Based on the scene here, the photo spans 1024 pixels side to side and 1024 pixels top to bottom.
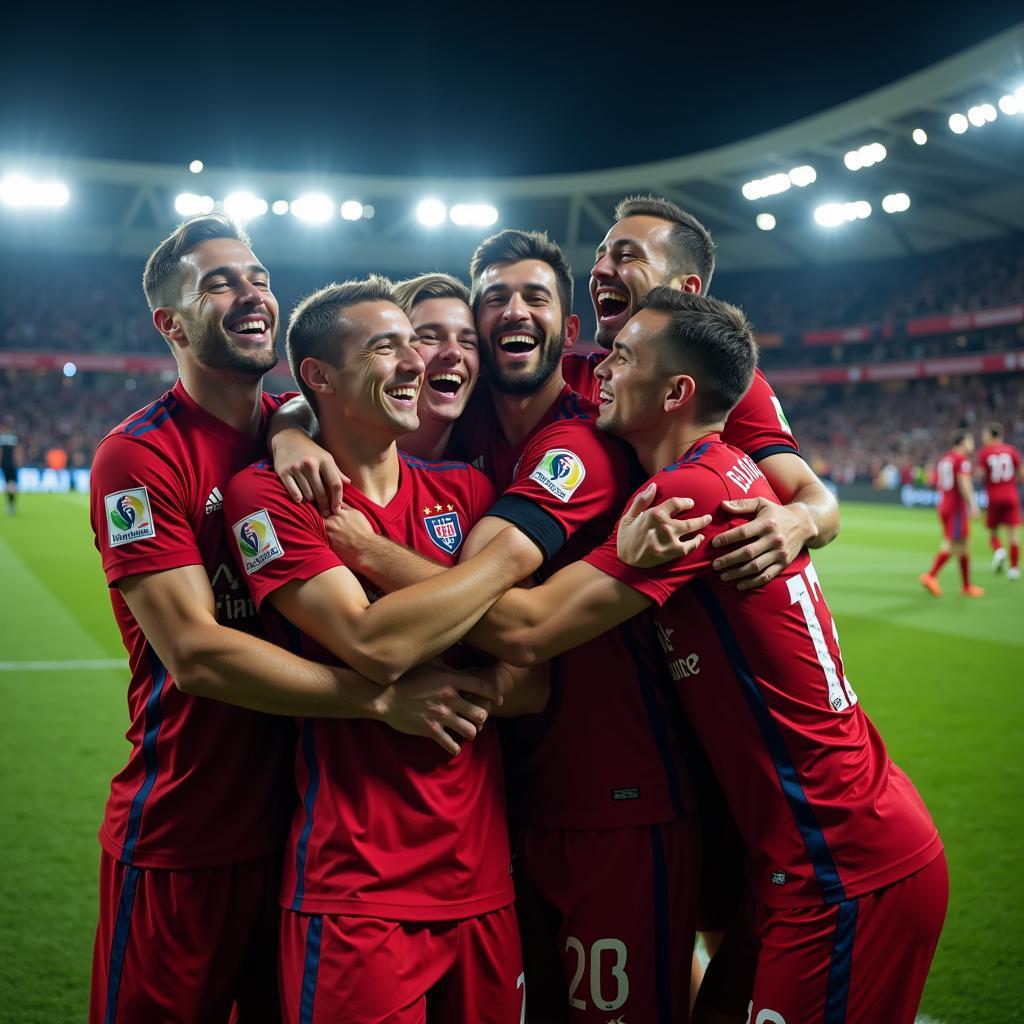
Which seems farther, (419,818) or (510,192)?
(510,192)

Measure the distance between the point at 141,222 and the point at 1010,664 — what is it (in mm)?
44102

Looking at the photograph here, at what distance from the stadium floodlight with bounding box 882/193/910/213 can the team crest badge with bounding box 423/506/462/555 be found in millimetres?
40146

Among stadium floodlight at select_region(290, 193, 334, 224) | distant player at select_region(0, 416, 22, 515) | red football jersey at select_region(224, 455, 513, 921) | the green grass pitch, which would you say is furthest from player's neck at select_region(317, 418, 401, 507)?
stadium floodlight at select_region(290, 193, 334, 224)

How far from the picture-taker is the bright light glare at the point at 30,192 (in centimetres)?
3828

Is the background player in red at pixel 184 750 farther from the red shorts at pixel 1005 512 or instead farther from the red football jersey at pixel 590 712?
the red shorts at pixel 1005 512

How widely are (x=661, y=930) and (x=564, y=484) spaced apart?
4.28 ft

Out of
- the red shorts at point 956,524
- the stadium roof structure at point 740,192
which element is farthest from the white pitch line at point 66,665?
the stadium roof structure at point 740,192

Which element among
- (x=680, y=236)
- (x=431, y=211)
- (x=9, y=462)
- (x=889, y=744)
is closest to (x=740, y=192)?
(x=431, y=211)

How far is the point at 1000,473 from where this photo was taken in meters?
15.8

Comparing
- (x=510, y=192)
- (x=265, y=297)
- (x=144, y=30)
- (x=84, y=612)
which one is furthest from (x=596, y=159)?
(x=265, y=297)

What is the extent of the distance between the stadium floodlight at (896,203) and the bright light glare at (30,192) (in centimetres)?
3244

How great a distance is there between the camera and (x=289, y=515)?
264cm

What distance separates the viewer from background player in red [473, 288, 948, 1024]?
259 cm

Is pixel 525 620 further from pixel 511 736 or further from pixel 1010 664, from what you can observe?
pixel 1010 664
